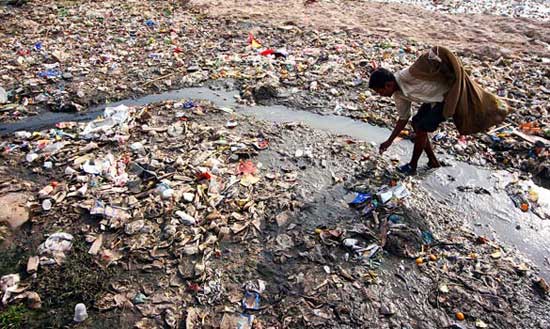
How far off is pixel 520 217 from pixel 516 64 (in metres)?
3.33

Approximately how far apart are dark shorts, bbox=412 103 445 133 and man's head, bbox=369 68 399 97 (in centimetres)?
38

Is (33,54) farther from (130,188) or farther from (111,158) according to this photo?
(130,188)

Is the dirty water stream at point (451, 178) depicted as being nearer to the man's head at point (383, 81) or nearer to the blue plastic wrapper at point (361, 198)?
the blue plastic wrapper at point (361, 198)

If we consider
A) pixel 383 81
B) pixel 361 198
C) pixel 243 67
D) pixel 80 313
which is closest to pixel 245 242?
pixel 361 198

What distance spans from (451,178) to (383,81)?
4.64 ft

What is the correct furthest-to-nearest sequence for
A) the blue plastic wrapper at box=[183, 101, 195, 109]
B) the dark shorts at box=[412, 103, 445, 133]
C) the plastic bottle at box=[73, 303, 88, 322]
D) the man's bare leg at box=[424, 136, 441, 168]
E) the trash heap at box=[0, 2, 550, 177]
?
the blue plastic wrapper at box=[183, 101, 195, 109]
the trash heap at box=[0, 2, 550, 177]
the man's bare leg at box=[424, 136, 441, 168]
the dark shorts at box=[412, 103, 445, 133]
the plastic bottle at box=[73, 303, 88, 322]

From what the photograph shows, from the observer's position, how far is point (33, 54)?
19.9ft

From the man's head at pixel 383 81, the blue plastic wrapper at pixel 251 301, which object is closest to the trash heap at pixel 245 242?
the blue plastic wrapper at pixel 251 301

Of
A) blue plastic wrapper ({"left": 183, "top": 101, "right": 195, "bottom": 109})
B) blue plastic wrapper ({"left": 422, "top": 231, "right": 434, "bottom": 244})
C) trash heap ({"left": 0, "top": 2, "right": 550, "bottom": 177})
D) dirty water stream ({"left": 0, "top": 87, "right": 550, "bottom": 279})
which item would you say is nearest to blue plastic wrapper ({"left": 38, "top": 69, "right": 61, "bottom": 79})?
trash heap ({"left": 0, "top": 2, "right": 550, "bottom": 177})

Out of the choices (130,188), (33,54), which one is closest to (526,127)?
(130,188)

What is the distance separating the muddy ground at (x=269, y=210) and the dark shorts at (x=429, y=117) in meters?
0.61

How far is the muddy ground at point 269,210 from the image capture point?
8.50 feet

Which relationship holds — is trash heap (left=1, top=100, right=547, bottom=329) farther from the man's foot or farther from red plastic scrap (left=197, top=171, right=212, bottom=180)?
the man's foot

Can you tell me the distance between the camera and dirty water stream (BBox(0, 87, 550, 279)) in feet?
10.4
